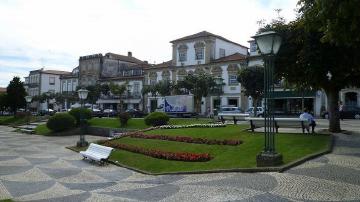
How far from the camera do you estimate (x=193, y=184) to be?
1209cm

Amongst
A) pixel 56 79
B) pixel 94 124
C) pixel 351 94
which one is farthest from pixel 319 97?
pixel 56 79

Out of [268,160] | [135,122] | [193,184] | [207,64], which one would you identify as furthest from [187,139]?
[207,64]

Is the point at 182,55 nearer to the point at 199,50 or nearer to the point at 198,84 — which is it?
the point at 199,50

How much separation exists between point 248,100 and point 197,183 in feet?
147

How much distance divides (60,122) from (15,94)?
2496cm

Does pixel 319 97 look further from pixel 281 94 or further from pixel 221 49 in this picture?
pixel 221 49

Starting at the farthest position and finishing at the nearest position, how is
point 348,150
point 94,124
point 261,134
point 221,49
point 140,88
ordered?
point 140,88
point 221,49
point 94,124
point 261,134
point 348,150

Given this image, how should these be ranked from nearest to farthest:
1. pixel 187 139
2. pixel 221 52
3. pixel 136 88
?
pixel 187 139 < pixel 221 52 < pixel 136 88

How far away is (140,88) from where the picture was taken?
71.4 metres

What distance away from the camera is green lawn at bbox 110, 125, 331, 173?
48.3ft

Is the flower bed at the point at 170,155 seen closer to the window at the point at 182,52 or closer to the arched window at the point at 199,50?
the arched window at the point at 199,50

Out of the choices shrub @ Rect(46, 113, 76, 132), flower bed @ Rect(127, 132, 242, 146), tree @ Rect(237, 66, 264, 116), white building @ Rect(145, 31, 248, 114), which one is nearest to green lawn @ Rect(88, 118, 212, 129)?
shrub @ Rect(46, 113, 76, 132)

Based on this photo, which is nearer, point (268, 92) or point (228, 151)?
point (268, 92)

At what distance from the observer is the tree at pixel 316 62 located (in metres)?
18.9
